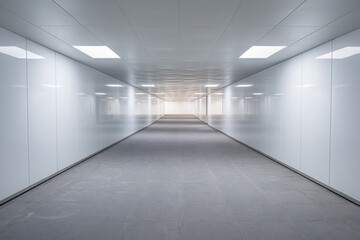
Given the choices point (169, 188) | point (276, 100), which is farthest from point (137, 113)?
point (169, 188)

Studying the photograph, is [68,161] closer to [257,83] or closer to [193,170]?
[193,170]

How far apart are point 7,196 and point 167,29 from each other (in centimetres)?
400

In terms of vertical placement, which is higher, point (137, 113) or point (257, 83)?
point (257, 83)

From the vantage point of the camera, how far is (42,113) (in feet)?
17.7

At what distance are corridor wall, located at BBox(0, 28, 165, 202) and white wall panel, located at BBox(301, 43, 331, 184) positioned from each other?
5.91 m

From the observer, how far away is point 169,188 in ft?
16.6

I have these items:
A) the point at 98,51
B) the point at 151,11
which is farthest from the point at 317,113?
the point at 98,51

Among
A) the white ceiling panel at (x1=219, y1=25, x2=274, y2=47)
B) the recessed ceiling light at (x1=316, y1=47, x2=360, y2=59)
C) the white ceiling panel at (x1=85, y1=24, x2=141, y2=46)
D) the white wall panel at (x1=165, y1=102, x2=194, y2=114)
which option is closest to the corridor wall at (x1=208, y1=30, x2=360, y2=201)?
the recessed ceiling light at (x1=316, y1=47, x2=360, y2=59)

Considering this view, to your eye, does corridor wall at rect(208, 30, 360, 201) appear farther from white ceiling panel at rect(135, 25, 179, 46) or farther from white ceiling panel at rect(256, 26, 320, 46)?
white ceiling panel at rect(135, 25, 179, 46)

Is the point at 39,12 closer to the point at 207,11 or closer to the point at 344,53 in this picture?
the point at 207,11

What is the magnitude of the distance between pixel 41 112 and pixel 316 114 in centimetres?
595

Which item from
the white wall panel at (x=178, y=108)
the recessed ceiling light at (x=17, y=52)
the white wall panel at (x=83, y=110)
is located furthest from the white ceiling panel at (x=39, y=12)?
the white wall panel at (x=178, y=108)

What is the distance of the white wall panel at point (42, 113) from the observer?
16.4 feet

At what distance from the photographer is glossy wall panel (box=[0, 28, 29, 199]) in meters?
4.19
